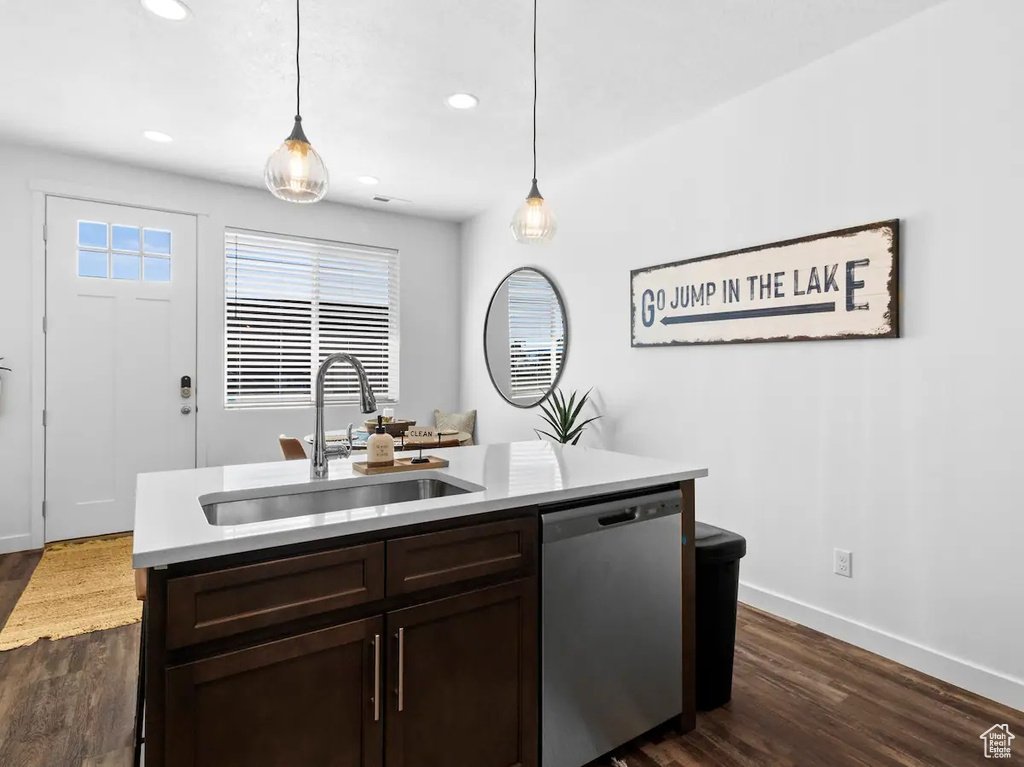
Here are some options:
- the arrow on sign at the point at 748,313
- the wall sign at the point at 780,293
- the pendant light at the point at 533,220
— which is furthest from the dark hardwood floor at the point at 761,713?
the pendant light at the point at 533,220

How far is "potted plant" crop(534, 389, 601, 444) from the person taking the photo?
4032 millimetres

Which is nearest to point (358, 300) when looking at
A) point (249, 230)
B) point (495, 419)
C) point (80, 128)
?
point (249, 230)

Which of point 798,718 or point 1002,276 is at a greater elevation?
point 1002,276

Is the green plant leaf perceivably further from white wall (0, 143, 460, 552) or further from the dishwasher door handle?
the dishwasher door handle

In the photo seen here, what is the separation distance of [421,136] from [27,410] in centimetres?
322

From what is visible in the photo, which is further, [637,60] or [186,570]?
[637,60]

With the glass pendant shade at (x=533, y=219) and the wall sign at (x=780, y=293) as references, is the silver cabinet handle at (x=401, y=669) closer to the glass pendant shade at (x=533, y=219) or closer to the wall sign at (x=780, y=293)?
the glass pendant shade at (x=533, y=219)

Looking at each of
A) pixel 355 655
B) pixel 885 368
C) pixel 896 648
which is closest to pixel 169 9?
pixel 355 655

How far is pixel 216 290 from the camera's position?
14.8ft

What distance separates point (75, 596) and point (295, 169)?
275 cm

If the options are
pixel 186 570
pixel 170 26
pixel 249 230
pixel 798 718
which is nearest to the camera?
pixel 186 570

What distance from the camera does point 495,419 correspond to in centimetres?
518

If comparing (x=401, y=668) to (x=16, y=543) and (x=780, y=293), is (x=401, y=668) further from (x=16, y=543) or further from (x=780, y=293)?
(x=16, y=543)

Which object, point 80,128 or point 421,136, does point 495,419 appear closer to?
point 421,136
